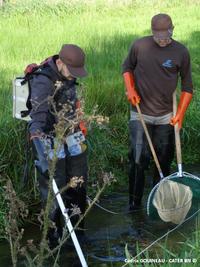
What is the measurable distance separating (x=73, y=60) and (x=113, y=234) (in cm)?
188

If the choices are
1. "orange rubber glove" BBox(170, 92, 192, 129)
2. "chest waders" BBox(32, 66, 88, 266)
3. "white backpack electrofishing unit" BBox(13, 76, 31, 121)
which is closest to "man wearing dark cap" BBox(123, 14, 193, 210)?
"orange rubber glove" BBox(170, 92, 192, 129)

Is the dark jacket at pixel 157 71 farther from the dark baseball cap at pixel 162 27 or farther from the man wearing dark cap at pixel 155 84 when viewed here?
the dark baseball cap at pixel 162 27

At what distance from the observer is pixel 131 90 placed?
5.52 metres

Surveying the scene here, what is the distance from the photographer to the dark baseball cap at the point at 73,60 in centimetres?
433

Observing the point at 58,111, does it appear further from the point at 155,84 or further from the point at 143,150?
the point at 143,150

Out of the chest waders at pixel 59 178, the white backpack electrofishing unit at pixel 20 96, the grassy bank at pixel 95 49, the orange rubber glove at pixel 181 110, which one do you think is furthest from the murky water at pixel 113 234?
the white backpack electrofishing unit at pixel 20 96

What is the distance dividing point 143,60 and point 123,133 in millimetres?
1757

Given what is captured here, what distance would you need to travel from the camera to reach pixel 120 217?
5867 millimetres

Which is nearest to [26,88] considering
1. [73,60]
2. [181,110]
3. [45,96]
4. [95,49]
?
[45,96]

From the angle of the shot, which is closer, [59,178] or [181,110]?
Answer: [59,178]

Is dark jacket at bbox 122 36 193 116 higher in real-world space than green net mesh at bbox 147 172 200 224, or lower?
higher

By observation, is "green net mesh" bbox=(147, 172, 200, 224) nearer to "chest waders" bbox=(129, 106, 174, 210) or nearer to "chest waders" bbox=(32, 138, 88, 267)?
"chest waders" bbox=(129, 106, 174, 210)

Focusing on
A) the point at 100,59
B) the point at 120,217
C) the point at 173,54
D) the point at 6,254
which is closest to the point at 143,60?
the point at 173,54

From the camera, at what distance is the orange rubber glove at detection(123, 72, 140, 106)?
5500 mm
